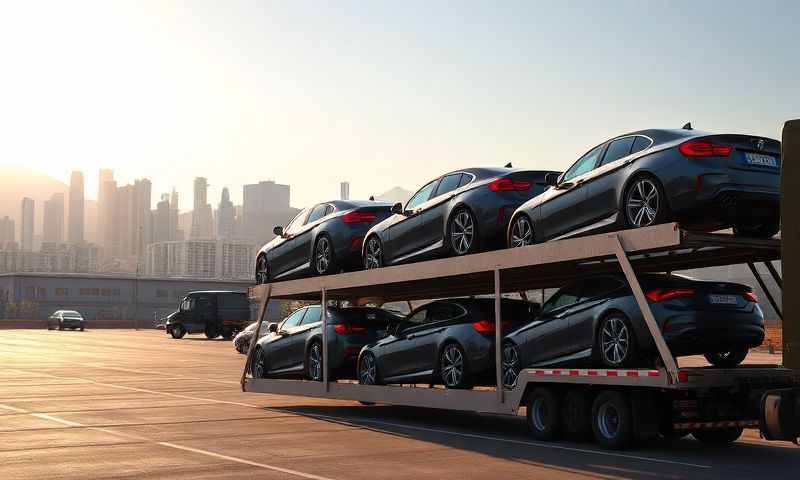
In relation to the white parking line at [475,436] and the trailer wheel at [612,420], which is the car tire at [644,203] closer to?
the trailer wheel at [612,420]

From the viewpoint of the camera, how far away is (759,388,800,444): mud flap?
9.11 metres

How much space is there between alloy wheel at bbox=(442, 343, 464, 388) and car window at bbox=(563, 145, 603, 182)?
2.87 metres

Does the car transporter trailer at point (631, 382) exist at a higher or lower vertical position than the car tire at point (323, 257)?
lower

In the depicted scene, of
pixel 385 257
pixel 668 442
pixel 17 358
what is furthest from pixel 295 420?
pixel 17 358

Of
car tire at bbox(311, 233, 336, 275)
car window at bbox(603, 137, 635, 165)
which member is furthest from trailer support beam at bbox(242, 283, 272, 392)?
car window at bbox(603, 137, 635, 165)

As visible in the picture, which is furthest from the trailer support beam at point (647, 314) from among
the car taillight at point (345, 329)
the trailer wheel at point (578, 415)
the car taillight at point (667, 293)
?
the car taillight at point (345, 329)

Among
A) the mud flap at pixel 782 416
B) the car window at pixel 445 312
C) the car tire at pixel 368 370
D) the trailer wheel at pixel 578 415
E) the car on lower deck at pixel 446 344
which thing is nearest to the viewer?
the mud flap at pixel 782 416

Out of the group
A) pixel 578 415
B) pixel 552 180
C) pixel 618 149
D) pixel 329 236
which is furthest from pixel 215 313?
pixel 618 149

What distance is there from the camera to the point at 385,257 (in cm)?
1586

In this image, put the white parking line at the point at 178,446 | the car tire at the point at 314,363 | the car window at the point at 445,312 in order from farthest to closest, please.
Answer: the car tire at the point at 314,363, the car window at the point at 445,312, the white parking line at the point at 178,446

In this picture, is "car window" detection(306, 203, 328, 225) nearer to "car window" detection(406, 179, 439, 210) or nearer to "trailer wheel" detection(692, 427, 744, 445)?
"car window" detection(406, 179, 439, 210)

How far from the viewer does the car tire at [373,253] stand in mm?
16000

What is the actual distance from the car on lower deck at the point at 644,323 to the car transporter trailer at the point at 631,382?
23 centimetres

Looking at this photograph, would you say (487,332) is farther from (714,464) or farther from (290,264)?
(290,264)
